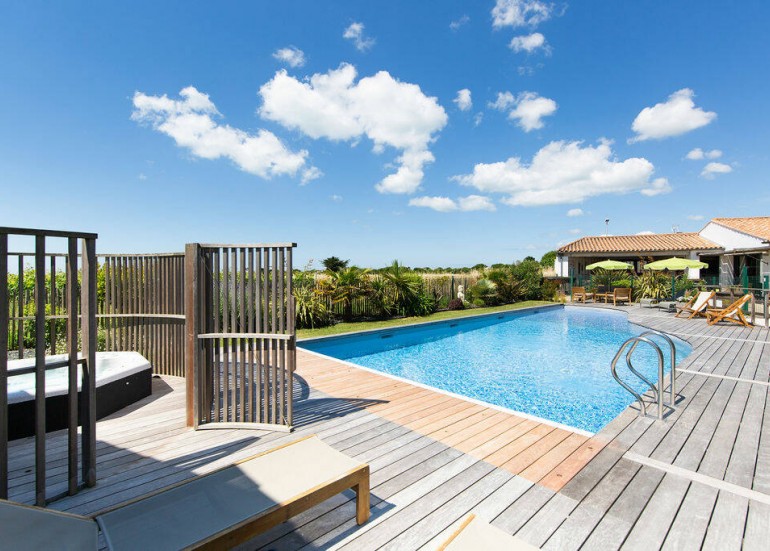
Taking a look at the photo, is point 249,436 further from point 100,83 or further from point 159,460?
point 100,83

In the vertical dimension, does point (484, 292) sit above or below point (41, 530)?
above

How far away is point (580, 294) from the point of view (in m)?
19.0

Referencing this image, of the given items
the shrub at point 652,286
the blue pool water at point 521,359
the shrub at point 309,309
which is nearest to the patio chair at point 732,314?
the blue pool water at point 521,359

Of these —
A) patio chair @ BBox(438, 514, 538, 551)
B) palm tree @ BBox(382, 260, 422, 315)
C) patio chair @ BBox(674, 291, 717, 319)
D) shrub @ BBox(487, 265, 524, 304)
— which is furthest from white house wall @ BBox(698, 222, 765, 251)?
patio chair @ BBox(438, 514, 538, 551)

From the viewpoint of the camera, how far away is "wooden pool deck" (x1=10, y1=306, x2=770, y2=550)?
2309 mm

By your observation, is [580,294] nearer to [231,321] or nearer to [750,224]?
[750,224]

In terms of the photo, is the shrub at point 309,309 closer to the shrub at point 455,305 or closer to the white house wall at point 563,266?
the shrub at point 455,305

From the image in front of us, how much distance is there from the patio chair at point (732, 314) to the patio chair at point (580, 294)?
676cm

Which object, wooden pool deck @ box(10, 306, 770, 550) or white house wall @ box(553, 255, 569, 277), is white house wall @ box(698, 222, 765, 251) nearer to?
white house wall @ box(553, 255, 569, 277)

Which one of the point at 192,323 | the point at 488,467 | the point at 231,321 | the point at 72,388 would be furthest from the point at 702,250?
the point at 72,388

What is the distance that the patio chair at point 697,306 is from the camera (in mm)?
12329

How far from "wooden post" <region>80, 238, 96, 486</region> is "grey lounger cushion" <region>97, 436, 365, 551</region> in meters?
1.11

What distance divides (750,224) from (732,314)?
16894 millimetres

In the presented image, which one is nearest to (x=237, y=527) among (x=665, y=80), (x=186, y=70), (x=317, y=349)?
(x=317, y=349)
